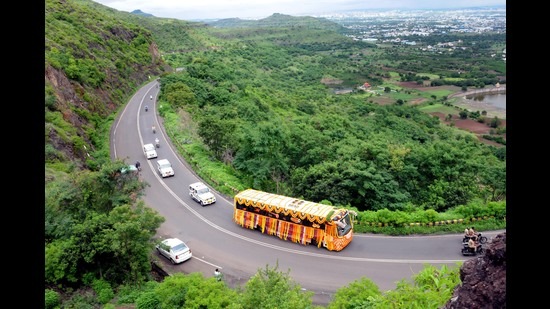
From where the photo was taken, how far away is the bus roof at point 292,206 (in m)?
20.8

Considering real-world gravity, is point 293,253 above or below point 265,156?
below

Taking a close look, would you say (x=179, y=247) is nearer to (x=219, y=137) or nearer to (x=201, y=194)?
(x=201, y=194)

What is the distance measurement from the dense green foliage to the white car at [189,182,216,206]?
300cm

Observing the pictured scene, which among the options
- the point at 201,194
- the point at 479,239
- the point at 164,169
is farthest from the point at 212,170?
the point at 479,239

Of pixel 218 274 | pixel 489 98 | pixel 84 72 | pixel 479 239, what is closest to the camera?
pixel 218 274

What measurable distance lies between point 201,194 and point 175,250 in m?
7.22

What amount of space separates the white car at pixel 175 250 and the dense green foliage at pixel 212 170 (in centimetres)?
154

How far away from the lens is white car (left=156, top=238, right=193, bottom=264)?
2055cm

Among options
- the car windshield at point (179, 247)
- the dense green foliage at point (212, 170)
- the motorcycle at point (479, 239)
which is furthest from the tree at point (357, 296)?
the car windshield at point (179, 247)

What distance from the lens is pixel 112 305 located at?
15820 millimetres

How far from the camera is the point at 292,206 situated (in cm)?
2178
